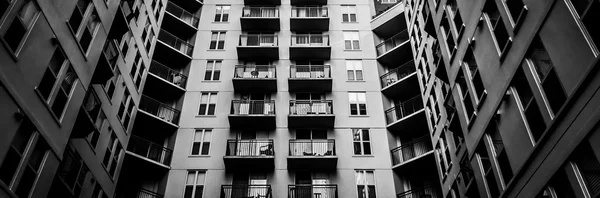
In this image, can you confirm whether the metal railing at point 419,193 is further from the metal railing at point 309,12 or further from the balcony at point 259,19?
the balcony at point 259,19

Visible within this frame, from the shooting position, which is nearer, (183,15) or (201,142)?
(201,142)

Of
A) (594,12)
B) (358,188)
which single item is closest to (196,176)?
(358,188)

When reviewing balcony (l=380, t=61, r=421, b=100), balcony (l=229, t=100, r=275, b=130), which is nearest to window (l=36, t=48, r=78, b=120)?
balcony (l=229, t=100, r=275, b=130)

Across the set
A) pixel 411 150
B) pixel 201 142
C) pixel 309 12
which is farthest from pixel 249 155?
pixel 309 12

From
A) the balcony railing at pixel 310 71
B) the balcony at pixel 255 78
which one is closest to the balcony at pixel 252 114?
the balcony at pixel 255 78

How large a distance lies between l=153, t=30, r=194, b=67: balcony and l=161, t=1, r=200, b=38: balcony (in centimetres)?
101

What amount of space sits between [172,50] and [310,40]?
1024 cm

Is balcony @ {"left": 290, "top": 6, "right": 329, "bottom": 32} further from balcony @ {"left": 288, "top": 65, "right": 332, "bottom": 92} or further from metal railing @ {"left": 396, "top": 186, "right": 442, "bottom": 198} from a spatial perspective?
metal railing @ {"left": 396, "top": 186, "right": 442, "bottom": 198}

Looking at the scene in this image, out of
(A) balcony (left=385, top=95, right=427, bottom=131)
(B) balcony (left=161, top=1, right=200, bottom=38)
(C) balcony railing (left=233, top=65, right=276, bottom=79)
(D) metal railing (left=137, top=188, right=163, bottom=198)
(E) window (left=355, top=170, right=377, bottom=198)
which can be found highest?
(B) balcony (left=161, top=1, right=200, bottom=38)

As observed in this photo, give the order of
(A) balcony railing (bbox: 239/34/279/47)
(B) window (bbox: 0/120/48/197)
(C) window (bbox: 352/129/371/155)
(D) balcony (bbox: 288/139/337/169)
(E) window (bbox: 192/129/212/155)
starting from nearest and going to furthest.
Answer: (B) window (bbox: 0/120/48/197) < (D) balcony (bbox: 288/139/337/169) < (E) window (bbox: 192/129/212/155) < (C) window (bbox: 352/129/371/155) < (A) balcony railing (bbox: 239/34/279/47)

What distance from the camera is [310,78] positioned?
3384cm

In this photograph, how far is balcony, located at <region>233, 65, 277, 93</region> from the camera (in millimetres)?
33688

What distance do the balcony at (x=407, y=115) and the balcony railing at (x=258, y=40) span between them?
33.6 ft

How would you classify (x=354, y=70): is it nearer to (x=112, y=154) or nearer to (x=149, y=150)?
(x=149, y=150)
